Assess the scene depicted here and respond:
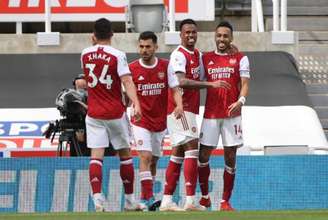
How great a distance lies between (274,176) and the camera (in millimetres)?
15445

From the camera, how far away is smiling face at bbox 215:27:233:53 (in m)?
13.5

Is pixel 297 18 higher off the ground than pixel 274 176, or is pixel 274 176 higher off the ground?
pixel 297 18

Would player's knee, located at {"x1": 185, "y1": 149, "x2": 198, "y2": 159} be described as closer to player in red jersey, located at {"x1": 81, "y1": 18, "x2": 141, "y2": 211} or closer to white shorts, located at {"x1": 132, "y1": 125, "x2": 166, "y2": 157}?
white shorts, located at {"x1": 132, "y1": 125, "x2": 166, "y2": 157}

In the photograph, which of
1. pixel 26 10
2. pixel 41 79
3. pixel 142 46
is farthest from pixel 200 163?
pixel 26 10

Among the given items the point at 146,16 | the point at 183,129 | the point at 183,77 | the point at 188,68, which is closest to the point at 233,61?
the point at 188,68

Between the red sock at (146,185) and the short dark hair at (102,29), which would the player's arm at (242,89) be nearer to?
the red sock at (146,185)

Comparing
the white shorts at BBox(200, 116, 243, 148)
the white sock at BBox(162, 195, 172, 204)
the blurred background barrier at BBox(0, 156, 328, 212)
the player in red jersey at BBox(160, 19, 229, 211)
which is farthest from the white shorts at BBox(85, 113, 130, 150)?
the blurred background barrier at BBox(0, 156, 328, 212)

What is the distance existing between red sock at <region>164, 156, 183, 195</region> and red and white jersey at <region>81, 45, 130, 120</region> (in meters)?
0.87

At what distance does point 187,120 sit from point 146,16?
7.56 meters

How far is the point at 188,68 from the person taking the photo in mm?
13578

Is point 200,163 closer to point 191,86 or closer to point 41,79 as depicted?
point 191,86

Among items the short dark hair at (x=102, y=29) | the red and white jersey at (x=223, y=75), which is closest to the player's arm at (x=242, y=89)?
the red and white jersey at (x=223, y=75)

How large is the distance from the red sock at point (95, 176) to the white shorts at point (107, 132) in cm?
18

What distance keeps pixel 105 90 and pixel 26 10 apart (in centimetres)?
855
